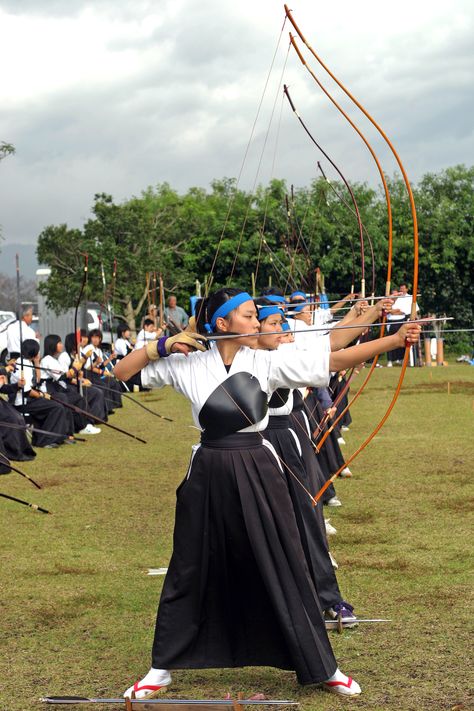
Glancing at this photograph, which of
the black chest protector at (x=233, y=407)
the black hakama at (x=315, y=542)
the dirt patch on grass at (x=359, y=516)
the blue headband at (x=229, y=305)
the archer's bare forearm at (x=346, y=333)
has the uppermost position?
the blue headband at (x=229, y=305)

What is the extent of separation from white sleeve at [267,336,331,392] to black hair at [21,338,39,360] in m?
7.85

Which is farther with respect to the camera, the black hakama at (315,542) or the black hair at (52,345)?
the black hair at (52,345)

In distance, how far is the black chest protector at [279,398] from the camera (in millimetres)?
4875

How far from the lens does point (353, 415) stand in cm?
1395

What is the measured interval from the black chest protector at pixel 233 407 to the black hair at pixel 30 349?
7.81m

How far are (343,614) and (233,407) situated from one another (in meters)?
1.34

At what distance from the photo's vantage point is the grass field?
13.0 feet

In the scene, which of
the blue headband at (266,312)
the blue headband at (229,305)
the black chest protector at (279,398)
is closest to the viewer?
the blue headband at (229,305)

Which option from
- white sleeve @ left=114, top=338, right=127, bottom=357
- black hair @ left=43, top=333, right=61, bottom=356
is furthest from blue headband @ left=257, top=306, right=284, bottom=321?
white sleeve @ left=114, top=338, right=127, bottom=357

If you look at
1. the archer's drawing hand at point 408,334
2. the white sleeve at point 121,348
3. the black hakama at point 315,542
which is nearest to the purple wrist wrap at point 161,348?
the archer's drawing hand at point 408,334

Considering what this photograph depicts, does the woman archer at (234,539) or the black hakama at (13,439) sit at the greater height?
the woman archer at (234,539)

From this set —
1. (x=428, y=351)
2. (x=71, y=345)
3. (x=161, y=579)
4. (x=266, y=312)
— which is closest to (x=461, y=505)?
(x=161, y=579)

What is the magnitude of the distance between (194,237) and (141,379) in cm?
2276

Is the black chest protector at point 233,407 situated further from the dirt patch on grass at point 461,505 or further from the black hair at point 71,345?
the black hair at point 71,345
